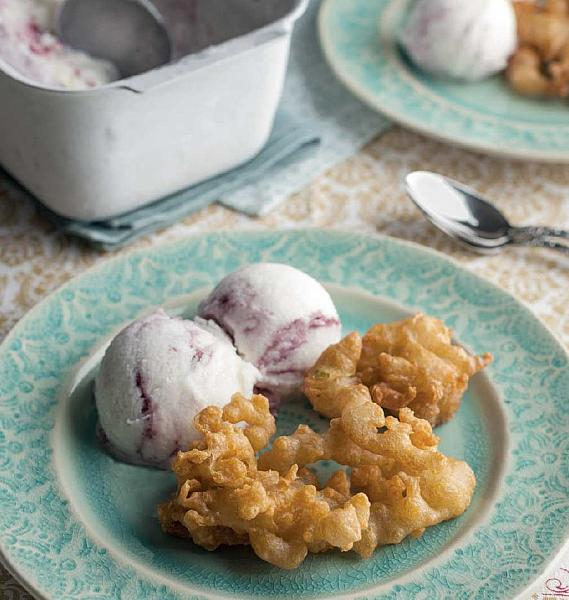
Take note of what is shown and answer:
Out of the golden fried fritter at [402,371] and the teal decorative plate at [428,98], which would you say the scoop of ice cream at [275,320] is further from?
the teal decorative plate at [428,98]

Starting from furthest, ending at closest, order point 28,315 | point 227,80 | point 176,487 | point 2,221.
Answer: point 2,221
point 227,80
point 28,315
point 176,487

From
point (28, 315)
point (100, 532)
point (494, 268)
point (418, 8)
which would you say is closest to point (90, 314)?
point (28, 315)

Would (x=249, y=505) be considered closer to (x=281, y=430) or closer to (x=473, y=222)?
(x=281, y=430)

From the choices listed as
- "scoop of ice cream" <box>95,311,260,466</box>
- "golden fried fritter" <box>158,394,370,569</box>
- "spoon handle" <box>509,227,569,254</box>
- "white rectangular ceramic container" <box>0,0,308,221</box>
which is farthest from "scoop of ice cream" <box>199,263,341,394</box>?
"spoon handle" <box>509,227,569,254</box>

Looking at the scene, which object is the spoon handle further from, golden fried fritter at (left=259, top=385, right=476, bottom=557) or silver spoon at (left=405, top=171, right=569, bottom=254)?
golden fried fritter at (left=259, top=385, right=476, bottom=557)

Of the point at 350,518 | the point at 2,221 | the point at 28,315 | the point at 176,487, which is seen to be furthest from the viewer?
the point at 2,221

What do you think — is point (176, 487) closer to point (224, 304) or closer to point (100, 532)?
point (100, 532)

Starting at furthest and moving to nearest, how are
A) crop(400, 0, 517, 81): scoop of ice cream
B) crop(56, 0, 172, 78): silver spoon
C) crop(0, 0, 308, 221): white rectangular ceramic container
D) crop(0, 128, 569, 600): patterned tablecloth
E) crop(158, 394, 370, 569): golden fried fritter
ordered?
1. crop(400, 0, 517, 81): scoop of ice cream
2. crop(56, 0, 172, 78): silver spoon
3. crop(0, 128, 569, 600): patterned tablecloth
4. crop(0, 0, 308, 221): white rectangular ceramic container
5. crop(158, 394, 370, 569): golden fried fritter

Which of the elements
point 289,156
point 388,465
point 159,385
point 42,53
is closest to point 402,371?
point 388,465
